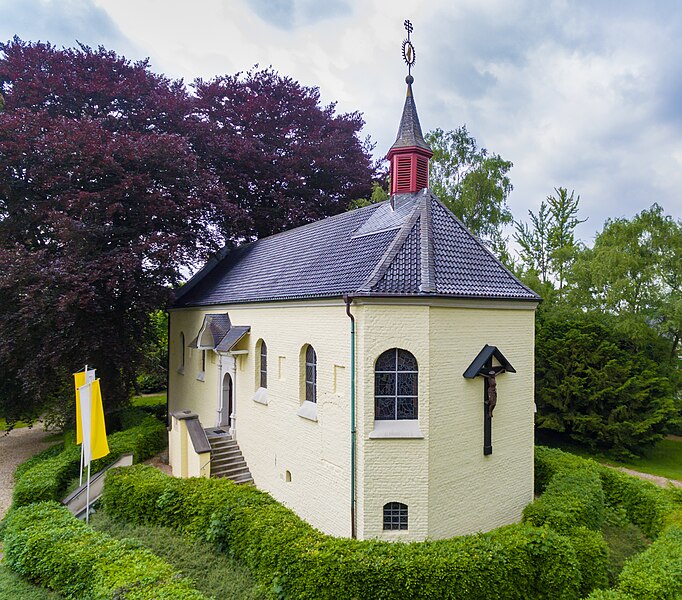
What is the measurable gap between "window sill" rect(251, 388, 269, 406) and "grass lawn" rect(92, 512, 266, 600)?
4.93 metres

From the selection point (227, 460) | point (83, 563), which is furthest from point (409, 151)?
point (83, 563)

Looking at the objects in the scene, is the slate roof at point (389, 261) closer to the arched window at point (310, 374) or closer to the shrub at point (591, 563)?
the arched window at point (310, 374)

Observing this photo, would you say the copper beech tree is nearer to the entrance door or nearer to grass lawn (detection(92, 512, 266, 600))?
the entrance door

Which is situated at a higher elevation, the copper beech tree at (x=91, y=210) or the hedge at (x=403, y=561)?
the copper beech tree at (x=91, y=210)

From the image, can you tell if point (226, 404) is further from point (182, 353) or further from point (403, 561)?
point (403, 561)

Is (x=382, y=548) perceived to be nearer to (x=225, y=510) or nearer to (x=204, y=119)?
(x=225, y=510)

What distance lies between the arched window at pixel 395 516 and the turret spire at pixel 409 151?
33.4 feet

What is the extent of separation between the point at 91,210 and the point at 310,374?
1297 cm

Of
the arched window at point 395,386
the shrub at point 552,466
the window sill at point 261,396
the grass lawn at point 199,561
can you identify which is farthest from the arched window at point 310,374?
the shrub at point 552,466

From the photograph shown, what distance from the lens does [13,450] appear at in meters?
23.2

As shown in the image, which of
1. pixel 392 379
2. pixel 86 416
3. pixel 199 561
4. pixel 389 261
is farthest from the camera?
pixel 86 416

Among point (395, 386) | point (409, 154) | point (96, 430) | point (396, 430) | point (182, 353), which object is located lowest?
point (96, 430)

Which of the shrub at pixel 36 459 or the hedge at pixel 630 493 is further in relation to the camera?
the shrub at pixel 36 459

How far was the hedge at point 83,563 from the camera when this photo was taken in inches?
334
